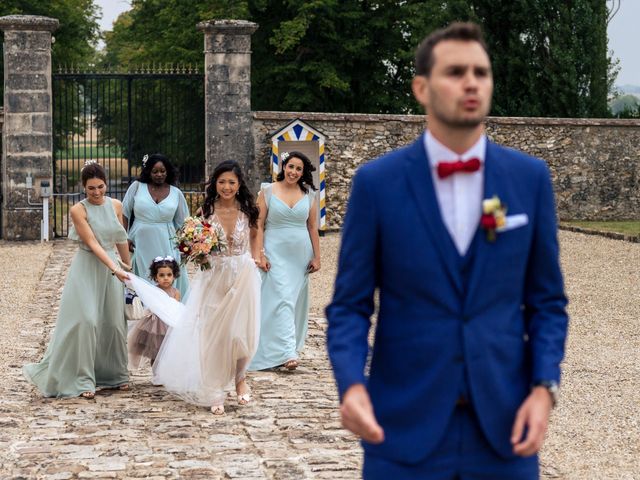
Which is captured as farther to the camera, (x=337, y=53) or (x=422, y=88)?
(x=337, y=53)

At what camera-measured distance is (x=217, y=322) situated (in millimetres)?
9211

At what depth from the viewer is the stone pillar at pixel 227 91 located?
22703 mm

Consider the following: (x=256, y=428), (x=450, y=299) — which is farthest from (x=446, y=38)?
(x=256, y=428)

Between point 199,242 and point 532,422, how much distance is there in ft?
20.1

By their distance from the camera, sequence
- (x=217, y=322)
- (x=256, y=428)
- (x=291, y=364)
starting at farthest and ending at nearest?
1. (x=291, y=364)
2. (x=217, y=322)
3. (x=256, y=428)

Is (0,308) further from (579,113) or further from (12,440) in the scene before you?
(579,113)

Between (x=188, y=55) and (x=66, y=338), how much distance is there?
93.7 feet

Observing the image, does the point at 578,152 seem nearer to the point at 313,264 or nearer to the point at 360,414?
the point at 313,264

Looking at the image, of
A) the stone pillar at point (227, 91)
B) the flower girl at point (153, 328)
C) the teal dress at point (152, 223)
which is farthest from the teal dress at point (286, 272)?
the stone pillar at point (227, 91)

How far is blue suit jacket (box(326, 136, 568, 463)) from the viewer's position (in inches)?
136

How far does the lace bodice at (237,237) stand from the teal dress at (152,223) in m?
1.80

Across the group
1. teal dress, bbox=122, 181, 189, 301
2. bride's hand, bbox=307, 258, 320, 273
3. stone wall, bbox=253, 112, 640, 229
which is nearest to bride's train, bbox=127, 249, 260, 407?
bride's hand, bbox=307, 258, 320, 273

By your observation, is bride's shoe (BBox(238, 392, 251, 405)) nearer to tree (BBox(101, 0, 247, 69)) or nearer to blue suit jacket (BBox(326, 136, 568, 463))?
blue suit jacket (BBox(326, 136, 568, 463))

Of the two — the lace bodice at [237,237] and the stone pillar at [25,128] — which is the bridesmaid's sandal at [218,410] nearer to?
the lace bodice at [237,237]
